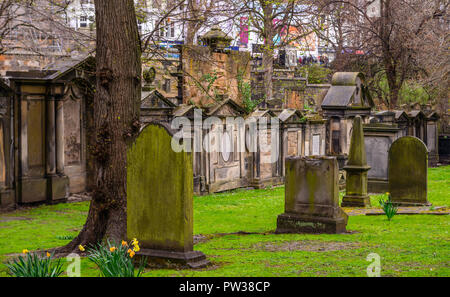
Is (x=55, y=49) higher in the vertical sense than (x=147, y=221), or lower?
higher

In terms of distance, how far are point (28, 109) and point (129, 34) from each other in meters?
6.38

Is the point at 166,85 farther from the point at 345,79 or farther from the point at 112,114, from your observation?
the point at 112,114

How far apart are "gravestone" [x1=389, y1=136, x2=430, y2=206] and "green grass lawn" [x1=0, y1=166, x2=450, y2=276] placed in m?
0.89

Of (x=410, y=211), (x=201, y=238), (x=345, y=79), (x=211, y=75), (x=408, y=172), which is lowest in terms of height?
(x=201, y=238)

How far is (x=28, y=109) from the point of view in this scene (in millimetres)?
13703

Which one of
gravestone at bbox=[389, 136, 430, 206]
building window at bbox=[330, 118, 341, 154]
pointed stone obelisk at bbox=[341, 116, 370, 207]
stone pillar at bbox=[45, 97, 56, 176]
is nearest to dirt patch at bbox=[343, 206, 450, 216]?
gravestone at bbox=[389, 136, 430, 206]

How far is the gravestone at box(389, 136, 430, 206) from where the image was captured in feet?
43.5

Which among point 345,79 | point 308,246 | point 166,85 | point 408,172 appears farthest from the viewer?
point 166,85

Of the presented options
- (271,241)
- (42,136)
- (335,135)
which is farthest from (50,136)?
(335,135)

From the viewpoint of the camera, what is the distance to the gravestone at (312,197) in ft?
32.6

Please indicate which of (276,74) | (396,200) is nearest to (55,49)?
(276,74)

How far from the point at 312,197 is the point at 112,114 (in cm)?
376

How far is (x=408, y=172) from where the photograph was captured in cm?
1343
